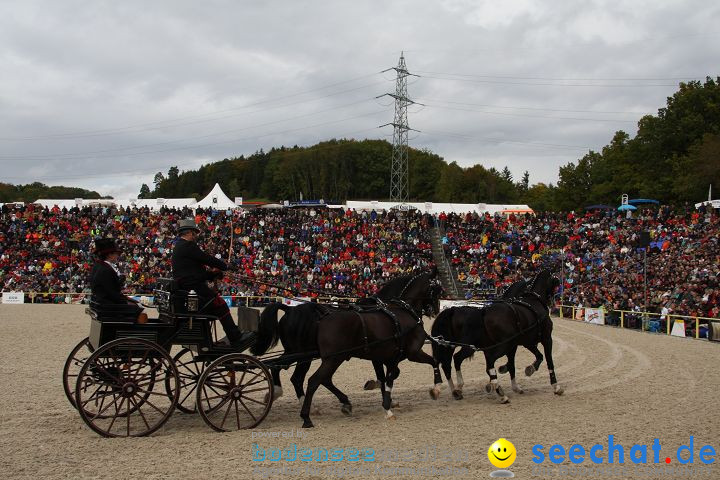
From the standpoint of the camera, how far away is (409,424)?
317 inches

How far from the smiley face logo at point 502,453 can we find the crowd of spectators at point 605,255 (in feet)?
52.4

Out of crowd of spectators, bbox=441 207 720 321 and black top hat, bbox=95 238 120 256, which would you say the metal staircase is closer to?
crowd of spectators, bbox=441 207 720 321

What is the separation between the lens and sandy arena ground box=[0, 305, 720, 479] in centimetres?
621

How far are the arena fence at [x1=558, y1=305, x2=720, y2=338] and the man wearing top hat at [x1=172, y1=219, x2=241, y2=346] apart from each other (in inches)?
671

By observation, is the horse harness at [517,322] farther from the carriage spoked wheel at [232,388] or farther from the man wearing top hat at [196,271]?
the man wearing top hat at [196,271]

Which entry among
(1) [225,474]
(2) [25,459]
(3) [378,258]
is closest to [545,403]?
(1) [225,474]

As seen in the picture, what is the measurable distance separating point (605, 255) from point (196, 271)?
85.2 ft

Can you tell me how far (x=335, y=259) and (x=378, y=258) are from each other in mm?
2507

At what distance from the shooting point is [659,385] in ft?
35.8

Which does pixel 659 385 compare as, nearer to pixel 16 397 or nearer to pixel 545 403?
pixel 545 403

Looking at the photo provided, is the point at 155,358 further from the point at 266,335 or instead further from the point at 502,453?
the point at 502,453

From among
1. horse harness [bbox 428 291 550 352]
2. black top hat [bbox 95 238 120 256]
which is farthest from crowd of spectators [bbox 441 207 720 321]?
black top hat [bbox 95 238 120 256]

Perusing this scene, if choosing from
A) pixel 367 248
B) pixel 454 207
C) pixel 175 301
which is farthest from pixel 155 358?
pixel 454 207

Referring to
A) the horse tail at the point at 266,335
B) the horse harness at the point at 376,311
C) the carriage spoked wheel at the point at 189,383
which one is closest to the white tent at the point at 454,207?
the horse harness at the point at 376,311
